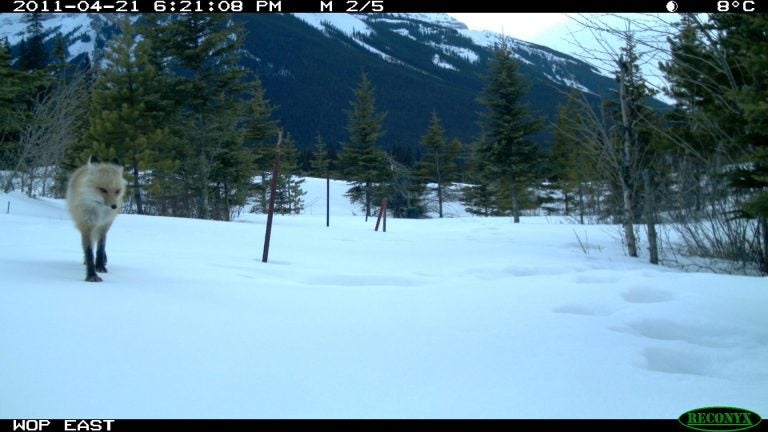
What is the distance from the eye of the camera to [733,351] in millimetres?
2412

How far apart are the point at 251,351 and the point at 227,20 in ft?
73.1

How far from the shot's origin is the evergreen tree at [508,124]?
2562cm

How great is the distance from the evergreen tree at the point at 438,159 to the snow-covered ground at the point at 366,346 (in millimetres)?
35094

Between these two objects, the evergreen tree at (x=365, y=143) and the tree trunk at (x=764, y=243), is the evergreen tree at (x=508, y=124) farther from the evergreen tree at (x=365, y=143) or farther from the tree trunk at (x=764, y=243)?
the tree trunk at (x=764, y=243)

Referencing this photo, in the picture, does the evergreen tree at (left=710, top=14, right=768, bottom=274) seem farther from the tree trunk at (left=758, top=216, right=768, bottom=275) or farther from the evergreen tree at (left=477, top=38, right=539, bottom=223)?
the evergreen tree at (left=477, top=38, right=539, bottom=223)

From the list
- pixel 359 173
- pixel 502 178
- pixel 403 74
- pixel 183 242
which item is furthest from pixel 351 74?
pixel 183 242

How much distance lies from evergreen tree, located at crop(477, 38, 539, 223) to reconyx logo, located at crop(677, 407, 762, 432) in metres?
24.5

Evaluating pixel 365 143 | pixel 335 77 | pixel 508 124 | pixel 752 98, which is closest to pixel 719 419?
pixel 752 98

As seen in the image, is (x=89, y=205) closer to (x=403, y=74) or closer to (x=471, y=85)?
(x=403, y=74)

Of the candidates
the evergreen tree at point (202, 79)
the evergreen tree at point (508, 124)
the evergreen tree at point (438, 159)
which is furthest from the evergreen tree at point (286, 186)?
the evergreen tree at point (508, 124)

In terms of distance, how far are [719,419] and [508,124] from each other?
25242 millimetres

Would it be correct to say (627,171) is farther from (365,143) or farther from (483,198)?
(483,198)

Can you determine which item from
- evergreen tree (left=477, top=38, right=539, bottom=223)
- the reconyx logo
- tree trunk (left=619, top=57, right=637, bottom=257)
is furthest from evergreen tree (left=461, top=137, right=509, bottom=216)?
the reconyx logo

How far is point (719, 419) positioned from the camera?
1.71 meters
